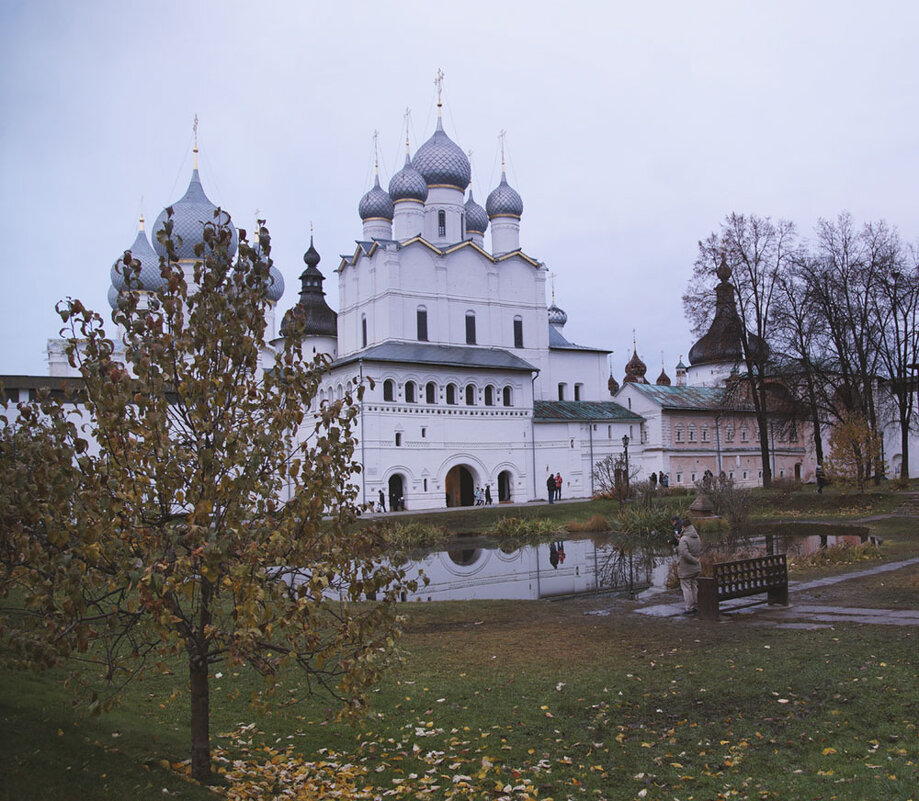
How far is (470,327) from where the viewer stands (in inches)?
1580

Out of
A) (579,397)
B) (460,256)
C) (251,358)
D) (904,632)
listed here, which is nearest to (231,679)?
(251,358)

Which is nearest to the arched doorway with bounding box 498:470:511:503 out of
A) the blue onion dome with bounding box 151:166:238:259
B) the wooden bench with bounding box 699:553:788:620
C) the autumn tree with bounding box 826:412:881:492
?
the autumn tree with bounding box 826:412:881:492

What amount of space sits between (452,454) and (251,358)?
102 ft

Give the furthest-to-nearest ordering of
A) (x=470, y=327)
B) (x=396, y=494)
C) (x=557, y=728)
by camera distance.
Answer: (x=470, y=327) < (x=396, y=494) < (x=557, y=728)

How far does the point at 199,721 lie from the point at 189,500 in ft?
5.90

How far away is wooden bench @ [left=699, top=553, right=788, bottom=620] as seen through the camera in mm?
10625

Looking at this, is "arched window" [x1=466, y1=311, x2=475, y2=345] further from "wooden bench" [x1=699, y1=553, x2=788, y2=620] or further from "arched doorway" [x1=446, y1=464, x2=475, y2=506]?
"wooden bench" [x1=699, y1=553, x2=788, y2=620]

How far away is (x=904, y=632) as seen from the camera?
8.72 meters

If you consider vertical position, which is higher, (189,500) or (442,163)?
(442,163)

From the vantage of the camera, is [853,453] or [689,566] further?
[853,453]

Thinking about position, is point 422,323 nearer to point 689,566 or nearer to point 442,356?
point 442,356

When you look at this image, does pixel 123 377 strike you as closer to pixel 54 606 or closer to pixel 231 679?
pixel 54 606

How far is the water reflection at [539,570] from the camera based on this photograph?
51.4ft

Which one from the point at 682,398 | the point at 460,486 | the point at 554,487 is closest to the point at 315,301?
the point at 460,486
